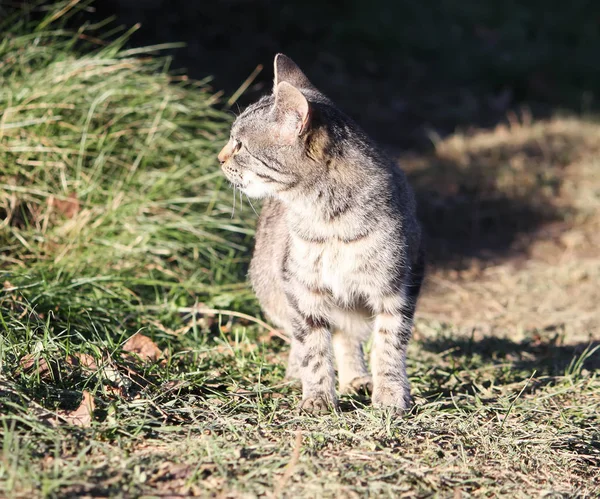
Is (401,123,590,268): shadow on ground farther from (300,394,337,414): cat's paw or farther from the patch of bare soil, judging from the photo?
(300,394,337,414): cat's paw

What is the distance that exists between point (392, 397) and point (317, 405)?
0.32 m

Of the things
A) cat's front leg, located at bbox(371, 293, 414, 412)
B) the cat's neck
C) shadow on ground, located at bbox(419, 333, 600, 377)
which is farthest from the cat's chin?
shadow on ground, located at bbox(419, 333, 600, 377)

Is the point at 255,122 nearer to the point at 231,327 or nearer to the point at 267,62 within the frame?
the point at 231,327

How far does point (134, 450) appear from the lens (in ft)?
7.86

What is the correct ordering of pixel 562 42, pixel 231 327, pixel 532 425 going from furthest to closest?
pixel 562 42, pixel 231 327, pixel 532 425

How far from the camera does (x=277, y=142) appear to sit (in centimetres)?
303

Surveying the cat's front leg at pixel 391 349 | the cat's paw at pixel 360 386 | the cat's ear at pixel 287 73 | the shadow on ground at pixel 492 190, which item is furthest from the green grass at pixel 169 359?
the shadow on ground at pixel 492 190

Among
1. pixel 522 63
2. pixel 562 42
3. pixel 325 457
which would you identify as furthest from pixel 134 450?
pixel 562 42

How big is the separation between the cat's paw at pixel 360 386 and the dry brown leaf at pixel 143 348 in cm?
86

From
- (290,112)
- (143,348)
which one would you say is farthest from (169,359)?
(290,112)

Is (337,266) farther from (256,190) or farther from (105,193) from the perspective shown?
(105,193)

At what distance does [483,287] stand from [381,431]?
105 inches

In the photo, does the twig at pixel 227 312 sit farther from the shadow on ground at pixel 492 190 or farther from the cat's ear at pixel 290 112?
the shadow on ground at pixel 492 190

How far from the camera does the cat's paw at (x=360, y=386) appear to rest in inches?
133
